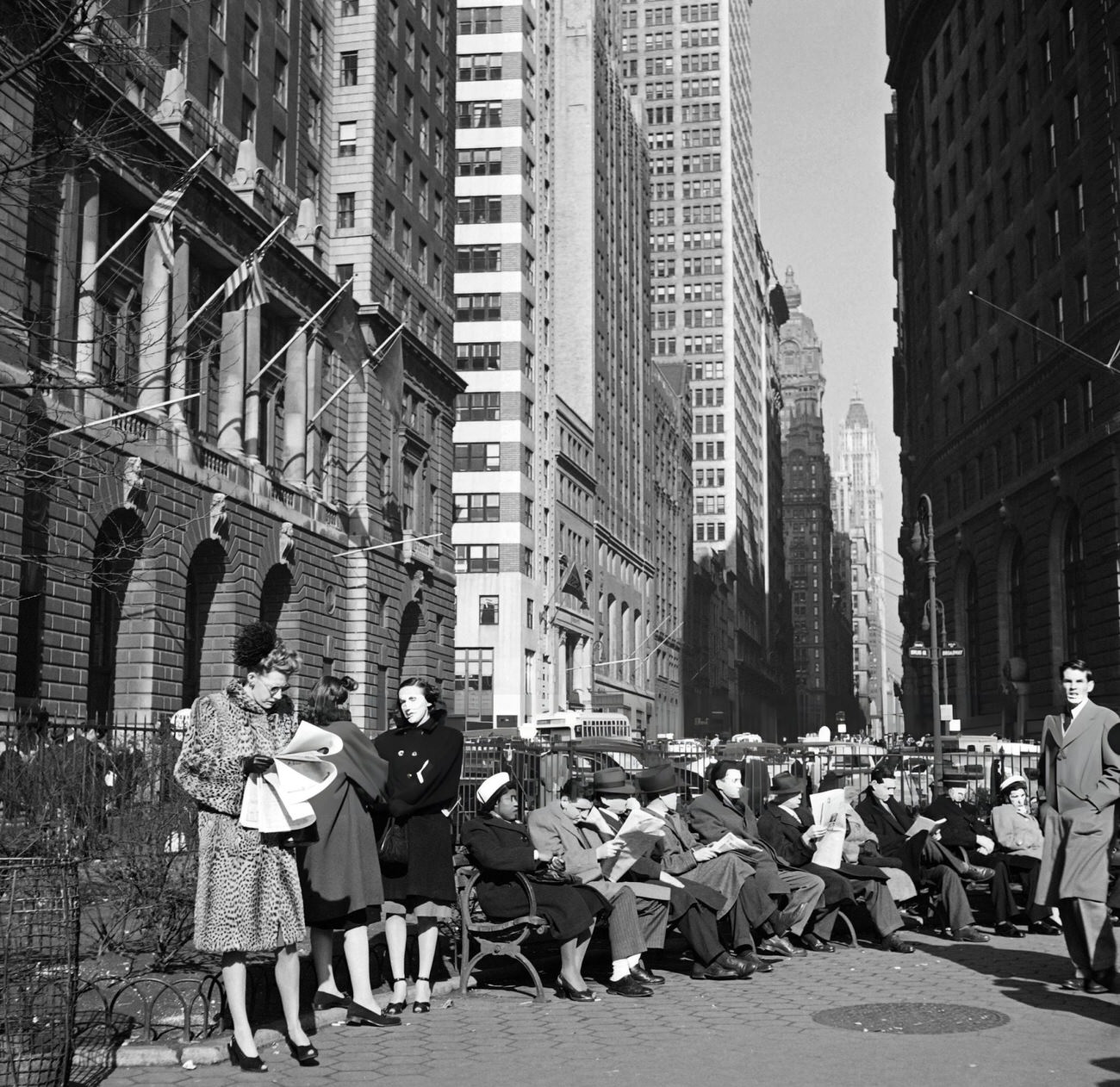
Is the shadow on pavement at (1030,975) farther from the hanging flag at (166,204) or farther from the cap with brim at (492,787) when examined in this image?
the hanging flag at (166,204)

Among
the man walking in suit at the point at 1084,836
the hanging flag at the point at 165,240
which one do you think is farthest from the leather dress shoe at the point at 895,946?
the hanging flag at the point at 165,240

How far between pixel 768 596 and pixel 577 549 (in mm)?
103988

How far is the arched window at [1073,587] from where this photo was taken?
5069 cm

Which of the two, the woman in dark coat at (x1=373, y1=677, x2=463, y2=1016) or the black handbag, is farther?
the black handbag

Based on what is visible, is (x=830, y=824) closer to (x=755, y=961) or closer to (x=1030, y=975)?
(x=755, y=961)

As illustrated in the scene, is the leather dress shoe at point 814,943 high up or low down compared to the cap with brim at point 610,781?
down

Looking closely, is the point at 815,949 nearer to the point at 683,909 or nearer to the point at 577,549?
the point at 683,909

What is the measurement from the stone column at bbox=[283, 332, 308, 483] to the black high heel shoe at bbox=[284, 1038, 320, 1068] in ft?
124

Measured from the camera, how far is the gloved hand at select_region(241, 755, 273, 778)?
8.15 metres

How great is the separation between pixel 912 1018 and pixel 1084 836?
6.39ft

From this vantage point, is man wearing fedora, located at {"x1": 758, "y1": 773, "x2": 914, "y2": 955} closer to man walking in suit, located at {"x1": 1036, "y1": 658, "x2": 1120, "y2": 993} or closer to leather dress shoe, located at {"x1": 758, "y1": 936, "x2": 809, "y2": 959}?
leather dress shoe, located at {"x1": 758, "y1": 936, "x2": 809, "y2": 959}

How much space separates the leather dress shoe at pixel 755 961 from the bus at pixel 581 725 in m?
36.6

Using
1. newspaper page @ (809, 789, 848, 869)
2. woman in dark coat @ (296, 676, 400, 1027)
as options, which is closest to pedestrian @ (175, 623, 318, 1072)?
woman in dark coat @ (296, 676, 400, 1027)

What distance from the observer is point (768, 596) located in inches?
7495
